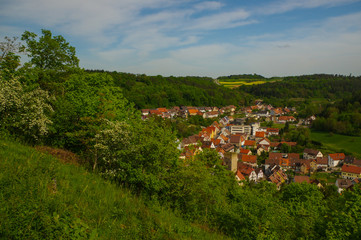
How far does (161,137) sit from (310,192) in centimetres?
1636

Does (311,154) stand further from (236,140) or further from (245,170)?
(245,170)

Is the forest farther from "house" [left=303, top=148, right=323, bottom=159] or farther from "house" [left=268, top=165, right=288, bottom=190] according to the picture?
"house" [left=303, top=148, right=323, bottom=159]

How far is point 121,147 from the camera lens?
9.30 meters

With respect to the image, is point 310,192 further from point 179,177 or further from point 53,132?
point 53,132

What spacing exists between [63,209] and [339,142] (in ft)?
266

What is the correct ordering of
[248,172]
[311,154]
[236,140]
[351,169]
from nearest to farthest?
[248,172] → [351,169] → [311,154] → [236,140]

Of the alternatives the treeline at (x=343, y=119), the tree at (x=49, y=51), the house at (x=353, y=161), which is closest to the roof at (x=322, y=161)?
the house at (x=353, y=161)

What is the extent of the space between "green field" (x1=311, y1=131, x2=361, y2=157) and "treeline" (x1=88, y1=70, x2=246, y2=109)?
5722 cm

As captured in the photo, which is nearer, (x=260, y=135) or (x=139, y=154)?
(x=139, y=154)

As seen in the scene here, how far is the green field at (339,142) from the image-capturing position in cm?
6295

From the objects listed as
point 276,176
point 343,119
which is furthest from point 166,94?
point 276,176

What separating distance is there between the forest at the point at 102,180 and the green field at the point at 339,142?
173 feet

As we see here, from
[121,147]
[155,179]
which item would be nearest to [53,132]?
[121,147]

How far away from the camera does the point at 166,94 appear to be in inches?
4660
